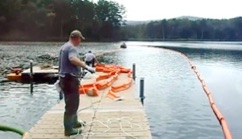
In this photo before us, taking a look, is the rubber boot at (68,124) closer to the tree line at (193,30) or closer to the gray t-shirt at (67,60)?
the gray t-shirt at (67,60)

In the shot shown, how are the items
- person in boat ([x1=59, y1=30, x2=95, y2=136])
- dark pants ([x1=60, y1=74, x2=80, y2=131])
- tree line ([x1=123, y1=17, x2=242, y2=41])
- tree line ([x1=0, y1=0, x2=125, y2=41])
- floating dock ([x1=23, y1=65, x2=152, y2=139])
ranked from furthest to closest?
tree line ([x1=123, y1=17, x2=242, y2=41])
tree line ([x1=0, y1=0, x2=125, y2=41])
floating dock ([x1=23, y1=65, x2=152, y2=139])
dark pants ([x1=60, y1=74, x2=80, y2=131])
person in boat ([x1=59, y1=30, x2=95, y2=136])

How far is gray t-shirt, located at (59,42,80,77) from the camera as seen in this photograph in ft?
25.1

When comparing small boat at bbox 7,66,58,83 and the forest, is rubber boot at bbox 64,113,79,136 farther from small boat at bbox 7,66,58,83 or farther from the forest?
the forest

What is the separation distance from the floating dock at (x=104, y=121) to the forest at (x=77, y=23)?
99209mm

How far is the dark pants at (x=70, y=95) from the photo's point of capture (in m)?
7.84

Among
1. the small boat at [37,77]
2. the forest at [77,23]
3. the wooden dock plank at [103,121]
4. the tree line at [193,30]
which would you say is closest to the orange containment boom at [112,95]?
the wooden dock plank at [103,121]

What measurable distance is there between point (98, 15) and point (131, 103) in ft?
399

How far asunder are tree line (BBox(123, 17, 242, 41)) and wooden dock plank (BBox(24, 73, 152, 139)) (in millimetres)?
134106

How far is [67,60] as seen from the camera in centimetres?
776

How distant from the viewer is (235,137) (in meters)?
13.6

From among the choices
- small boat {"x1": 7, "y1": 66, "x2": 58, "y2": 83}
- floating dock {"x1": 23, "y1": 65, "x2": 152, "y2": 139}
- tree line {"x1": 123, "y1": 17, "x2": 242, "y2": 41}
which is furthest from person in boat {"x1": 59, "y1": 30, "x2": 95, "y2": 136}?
tree line {"x1": 123, "y1": 17, "x2": 242, "y2": 41}

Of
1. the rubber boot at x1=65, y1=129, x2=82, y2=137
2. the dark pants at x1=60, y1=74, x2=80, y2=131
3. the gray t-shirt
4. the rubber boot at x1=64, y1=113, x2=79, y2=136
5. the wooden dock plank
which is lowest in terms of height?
the wooden dock plank

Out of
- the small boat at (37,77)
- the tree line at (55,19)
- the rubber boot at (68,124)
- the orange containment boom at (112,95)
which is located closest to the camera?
the rubber boot at (68,124)

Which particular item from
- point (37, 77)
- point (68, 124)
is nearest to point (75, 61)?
point (68, 124)
